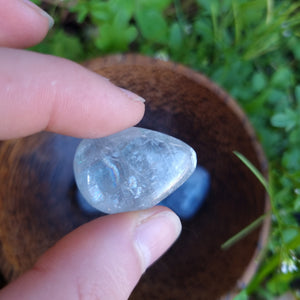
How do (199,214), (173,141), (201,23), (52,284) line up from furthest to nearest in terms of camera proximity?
(201,23) → (199,214) → (173,141) → (52,284)

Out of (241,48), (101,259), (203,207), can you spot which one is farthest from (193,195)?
(241,48)

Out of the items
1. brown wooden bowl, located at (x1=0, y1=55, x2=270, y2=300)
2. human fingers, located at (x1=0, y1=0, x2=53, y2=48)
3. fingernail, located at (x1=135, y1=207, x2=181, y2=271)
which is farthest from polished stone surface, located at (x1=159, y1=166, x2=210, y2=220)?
human fingers, located at (x1=0, y1=0, x2=53, y2=48)

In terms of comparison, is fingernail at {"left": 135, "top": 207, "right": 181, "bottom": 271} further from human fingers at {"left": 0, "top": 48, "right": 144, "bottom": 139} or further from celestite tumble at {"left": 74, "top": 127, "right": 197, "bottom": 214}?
human fingers at {"left": 0, "top": 48, "right": 144, "bottom": 139}

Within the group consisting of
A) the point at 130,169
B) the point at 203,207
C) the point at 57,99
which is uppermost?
the point at 57,99

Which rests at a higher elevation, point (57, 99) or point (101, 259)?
point (57, 99)

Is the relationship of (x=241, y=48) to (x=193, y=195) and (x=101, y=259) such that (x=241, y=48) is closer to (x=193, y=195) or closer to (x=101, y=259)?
(x=193, y=195)

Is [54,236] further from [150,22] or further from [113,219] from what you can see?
[150,22]

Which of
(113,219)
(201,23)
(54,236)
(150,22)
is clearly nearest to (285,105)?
(201,23)
